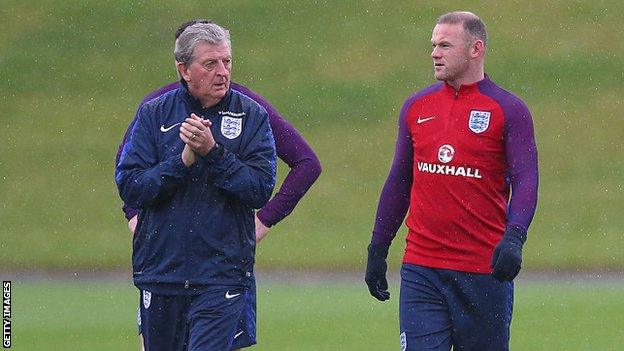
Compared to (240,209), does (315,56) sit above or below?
above

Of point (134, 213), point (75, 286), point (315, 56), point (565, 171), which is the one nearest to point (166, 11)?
point (315, 56)

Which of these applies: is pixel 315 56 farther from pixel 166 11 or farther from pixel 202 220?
pixel 202 220

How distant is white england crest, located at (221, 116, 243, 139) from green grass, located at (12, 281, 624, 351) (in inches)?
229

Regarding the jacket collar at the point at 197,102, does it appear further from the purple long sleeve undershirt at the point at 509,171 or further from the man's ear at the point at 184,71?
the purple long sleeve undershirt at the point at 509,171

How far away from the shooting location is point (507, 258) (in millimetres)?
6980

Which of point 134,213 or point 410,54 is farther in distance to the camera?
point 410,54

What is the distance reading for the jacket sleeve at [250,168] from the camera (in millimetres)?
6590

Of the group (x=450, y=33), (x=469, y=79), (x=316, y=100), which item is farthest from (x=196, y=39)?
(x=316, y=100)

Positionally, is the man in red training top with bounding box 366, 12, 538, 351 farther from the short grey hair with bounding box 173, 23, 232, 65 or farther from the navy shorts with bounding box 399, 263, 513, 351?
the short grey hair with bounding box 173, 23, 232, 65

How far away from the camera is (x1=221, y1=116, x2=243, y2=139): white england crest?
6.82m

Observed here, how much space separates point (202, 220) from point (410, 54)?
2352 cm

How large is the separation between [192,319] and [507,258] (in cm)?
151

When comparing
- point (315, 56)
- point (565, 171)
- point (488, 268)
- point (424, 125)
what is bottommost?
point (488, 268)

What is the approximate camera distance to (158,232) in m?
6.80
